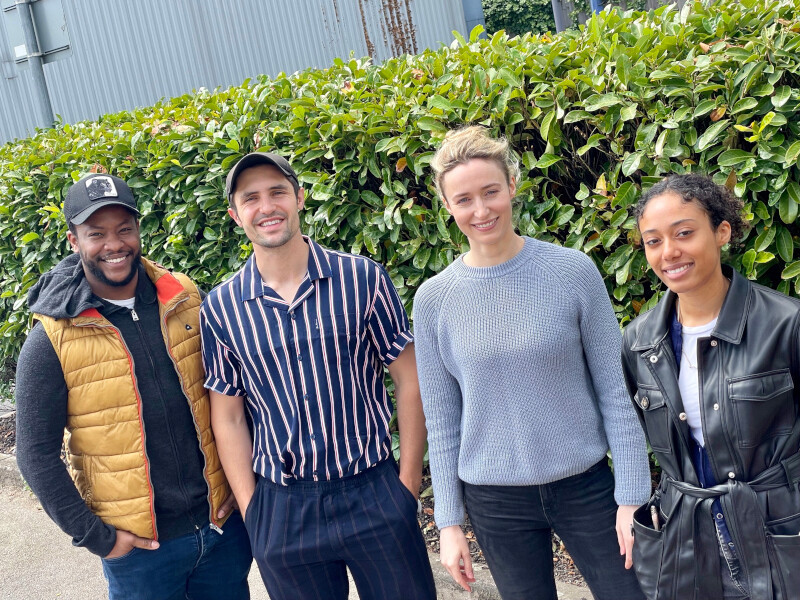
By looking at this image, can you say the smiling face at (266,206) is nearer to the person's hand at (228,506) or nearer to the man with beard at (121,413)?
the man with beard at (121,413)

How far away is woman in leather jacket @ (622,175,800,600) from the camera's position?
1.97 meters

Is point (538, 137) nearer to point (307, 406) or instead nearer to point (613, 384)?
point (613, 384)

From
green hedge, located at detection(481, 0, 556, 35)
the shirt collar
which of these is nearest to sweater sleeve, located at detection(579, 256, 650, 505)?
the shirt collar

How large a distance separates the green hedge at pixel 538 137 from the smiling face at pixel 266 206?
0.83 m

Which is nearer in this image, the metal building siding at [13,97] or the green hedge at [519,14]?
the metal building siding at [13,97]

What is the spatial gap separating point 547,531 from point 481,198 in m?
1.09

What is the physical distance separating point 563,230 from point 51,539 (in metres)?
3.83

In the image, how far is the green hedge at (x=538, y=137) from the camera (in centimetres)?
267

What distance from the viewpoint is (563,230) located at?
328 cm

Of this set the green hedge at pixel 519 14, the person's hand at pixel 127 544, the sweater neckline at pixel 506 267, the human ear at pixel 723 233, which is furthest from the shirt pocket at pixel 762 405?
the green hedge at pixel 519 14

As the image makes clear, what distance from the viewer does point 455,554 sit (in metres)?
2.46

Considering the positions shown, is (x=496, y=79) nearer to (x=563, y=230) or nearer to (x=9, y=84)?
(x=563, y=230)

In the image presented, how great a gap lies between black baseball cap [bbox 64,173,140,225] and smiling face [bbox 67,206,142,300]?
3 centimetres

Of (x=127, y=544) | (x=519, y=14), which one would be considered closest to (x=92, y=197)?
(x=127, y=544)
